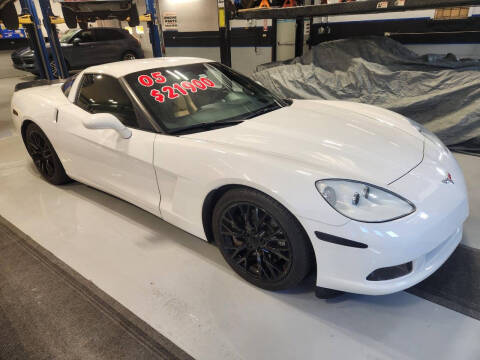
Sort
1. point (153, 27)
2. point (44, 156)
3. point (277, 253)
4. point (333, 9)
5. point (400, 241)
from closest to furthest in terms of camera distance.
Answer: point (400, 241)
point (277, 253)
point (44, 156)
point (333, 9)
point (153, 27)

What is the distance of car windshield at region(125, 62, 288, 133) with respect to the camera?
191 cm

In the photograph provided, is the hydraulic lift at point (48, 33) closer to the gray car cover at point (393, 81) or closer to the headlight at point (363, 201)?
the gray car cover at point (393, 81)

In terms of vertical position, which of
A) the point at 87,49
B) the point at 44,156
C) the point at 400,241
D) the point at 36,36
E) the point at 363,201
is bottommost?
the point at 44,156

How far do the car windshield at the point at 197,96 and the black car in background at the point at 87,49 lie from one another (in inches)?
312

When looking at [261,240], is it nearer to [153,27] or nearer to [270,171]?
[270,171]

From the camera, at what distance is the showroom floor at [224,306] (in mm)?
1392

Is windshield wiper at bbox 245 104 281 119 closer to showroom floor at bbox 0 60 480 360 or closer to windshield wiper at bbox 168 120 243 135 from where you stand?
windshield wiper at bbox 168 120 243 135

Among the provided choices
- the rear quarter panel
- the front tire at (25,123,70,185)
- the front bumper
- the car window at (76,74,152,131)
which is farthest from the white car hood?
the front tire at (25,123,70,185)

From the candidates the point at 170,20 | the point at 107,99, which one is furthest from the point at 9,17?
the point at 170,20

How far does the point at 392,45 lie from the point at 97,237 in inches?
157

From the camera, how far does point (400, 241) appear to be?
Result: 1.26 meters

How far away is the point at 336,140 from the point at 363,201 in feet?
1.38

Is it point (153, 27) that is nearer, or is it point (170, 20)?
point (153, 27)

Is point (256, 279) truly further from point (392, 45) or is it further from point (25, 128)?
point (392, 45)
